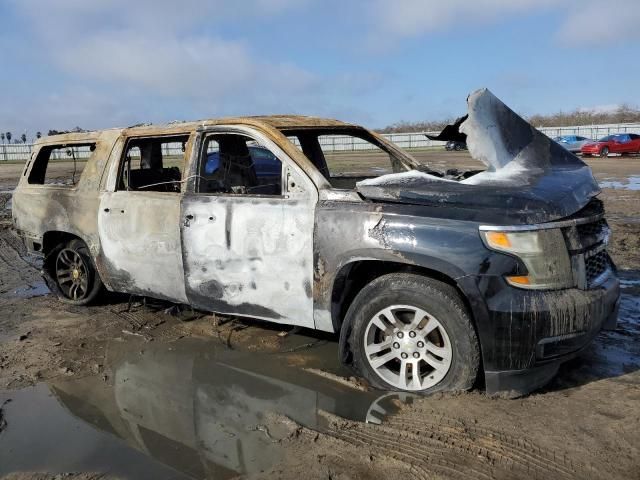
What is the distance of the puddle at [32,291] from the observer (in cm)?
623

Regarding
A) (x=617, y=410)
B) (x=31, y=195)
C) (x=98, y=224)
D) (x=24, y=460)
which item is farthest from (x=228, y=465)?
(x=31, y=195)

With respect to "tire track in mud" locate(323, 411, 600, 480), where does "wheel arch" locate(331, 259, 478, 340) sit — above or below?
above

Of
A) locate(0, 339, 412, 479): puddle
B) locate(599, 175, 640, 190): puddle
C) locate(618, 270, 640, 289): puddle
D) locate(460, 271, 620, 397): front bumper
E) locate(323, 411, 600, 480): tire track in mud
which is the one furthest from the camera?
locate(599, 175, 640, 190): puddle

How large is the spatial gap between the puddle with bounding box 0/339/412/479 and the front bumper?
0.67 metres

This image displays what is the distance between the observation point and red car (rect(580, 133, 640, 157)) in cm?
3016

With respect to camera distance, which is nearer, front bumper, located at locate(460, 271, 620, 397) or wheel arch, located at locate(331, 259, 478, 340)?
front bumper, located at locate(460, 271, 620, 397)

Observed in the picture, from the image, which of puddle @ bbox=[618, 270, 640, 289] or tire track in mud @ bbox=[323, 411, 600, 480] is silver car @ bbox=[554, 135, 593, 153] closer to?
puddle @ bbox=[618, 270, 640, 289]

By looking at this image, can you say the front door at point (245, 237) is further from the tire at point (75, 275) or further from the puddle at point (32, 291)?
the puddle at point (32, 291)

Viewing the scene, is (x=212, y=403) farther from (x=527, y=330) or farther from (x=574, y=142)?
(x=574, y=142)

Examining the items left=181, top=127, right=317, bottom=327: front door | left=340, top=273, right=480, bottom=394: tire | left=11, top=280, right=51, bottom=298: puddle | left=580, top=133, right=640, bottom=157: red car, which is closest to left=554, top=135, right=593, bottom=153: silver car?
left=580, top=133, right=640, bottom=157: red car

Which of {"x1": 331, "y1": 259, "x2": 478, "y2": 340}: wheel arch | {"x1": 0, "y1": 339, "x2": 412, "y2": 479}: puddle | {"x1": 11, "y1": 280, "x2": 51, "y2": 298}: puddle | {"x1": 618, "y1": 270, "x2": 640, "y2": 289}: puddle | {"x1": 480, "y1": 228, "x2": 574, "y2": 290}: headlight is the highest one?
{"x1": 480, "y1": 228, "x2": 574, "y2": 290}: headlight

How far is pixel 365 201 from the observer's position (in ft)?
12.0

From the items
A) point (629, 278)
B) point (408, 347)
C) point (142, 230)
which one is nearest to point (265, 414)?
point (408, 347)

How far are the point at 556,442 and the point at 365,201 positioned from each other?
1793mm
